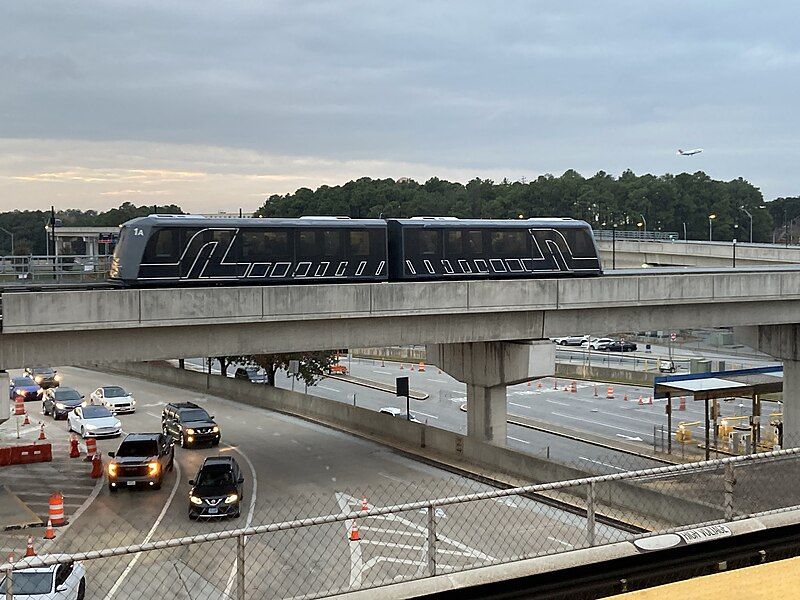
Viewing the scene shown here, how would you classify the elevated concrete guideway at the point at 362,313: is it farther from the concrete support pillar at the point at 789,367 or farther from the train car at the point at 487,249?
the train car at the point at 487,249

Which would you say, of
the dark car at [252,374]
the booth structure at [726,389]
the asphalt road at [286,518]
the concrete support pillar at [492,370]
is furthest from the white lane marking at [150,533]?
the dark car at [252,374]

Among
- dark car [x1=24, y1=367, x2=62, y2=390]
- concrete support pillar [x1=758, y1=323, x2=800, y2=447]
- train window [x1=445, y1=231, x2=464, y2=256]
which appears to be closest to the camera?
train window [x1=445, y1=231, x2=464, y2=256]

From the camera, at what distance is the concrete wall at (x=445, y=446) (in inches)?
813

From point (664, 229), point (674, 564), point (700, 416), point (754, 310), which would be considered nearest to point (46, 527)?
point (674, 564)

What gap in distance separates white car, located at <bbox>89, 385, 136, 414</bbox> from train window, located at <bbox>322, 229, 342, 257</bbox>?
19000 millimetres

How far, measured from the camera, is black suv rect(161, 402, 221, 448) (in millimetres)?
33375

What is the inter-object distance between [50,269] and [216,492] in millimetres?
8460

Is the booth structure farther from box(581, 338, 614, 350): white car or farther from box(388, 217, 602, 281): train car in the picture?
box(581, 338, 614, 350): white car

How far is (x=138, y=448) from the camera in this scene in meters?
27.4

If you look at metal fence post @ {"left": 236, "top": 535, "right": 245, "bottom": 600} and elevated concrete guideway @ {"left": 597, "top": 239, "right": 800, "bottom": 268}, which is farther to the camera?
elevated concrete guideway @ {"left": 597, "top": 239, "right": 800, "bottom": 268}

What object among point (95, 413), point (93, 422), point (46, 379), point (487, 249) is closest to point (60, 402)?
point (95, 413)

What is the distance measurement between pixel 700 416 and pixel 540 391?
38.5 ft

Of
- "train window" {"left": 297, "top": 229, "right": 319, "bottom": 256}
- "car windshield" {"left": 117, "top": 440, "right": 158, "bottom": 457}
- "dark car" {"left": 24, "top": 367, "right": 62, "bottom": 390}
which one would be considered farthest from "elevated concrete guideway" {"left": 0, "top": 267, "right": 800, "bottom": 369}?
"dark car" {"left": 24, "top": 367, "right": 62, "bottom": 390}

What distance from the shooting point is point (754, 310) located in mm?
31812
